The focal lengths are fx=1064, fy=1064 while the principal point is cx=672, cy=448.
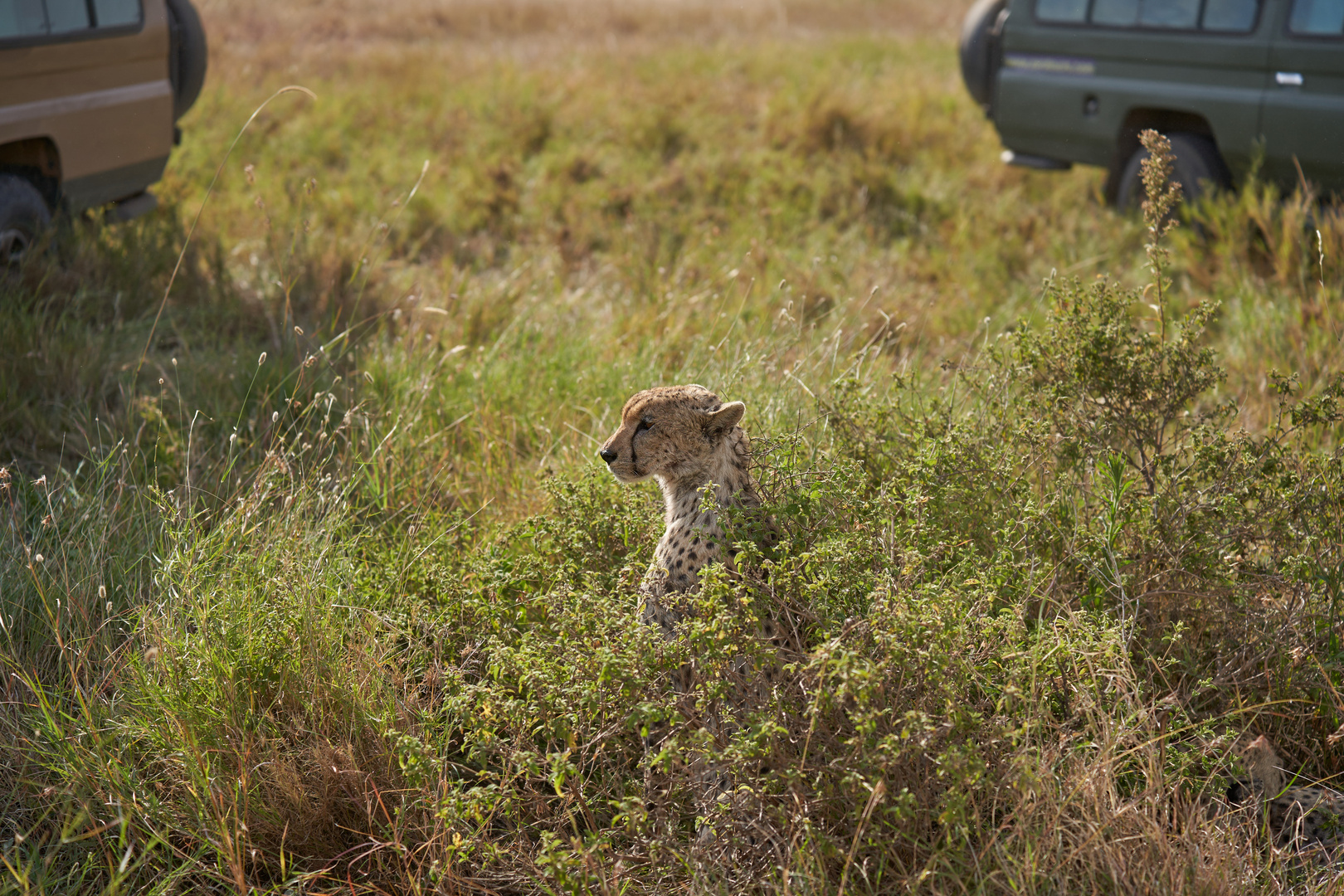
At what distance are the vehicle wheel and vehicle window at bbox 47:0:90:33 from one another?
78 cm

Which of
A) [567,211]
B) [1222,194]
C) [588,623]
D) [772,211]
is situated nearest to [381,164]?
[567,211]

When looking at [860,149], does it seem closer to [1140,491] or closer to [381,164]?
[381,164]

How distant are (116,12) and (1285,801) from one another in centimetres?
651

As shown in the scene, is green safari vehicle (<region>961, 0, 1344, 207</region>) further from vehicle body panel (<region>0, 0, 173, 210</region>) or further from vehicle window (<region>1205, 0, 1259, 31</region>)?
vehicle body panel (<region>0, 0, 173, 210</region>)

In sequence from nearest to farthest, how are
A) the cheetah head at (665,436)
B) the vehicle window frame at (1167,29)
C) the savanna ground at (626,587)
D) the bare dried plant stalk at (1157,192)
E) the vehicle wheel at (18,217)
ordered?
the savanna ground at (626,587) → the cheetah head at (665,436) → the bare dried plant stalk at (1157,192) → the vehicle wheel at (18,217) → the vehicle window frame at (1167,29)

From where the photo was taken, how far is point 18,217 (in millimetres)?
5262

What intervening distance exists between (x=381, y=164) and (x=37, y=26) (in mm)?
3410

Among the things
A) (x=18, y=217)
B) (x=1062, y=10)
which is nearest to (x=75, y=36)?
(x=18, y=217)

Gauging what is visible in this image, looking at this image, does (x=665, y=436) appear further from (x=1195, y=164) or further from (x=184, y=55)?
(x=1195, y=164)

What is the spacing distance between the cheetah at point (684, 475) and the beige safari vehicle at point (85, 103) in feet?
12.5

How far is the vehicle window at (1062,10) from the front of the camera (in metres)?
7.45

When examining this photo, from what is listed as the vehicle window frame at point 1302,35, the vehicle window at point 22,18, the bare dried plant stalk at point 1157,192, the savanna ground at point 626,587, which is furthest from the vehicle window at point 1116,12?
the vehicle window at point 22,18

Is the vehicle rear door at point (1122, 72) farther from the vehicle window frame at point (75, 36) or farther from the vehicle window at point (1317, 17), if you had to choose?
the vehicle window frame at point (75, 36)

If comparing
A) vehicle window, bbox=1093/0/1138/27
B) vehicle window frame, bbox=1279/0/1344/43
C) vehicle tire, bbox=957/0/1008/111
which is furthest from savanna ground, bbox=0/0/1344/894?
vehicle tire, bbox=957/0/1008/111
